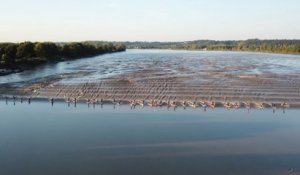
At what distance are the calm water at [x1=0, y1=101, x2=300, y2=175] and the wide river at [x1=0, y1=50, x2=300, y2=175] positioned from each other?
0.15 feet

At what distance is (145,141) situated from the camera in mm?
25375

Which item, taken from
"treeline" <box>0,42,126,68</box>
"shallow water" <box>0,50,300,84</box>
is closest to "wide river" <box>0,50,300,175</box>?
"shallow water" <box>0,50,300,84</box>

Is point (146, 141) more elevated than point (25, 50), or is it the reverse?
point (25, 50)

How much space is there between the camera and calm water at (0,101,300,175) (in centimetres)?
2072

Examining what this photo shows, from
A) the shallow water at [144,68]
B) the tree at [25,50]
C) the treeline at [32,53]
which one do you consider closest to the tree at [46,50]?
the treeline at [32,53]

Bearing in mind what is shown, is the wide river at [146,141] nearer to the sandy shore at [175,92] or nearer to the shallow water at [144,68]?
the sandy shore at [175,92]

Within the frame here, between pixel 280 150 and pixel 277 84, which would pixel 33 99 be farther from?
pixel 277 84

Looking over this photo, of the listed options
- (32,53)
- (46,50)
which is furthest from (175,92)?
(46,50)

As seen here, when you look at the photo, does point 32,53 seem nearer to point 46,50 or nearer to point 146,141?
point 46,50

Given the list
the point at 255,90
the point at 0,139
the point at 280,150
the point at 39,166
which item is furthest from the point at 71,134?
the point at 255,90

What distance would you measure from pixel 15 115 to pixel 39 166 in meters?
14.0

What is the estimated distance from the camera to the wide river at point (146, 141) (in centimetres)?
2070

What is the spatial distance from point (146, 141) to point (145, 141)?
0.20 feet

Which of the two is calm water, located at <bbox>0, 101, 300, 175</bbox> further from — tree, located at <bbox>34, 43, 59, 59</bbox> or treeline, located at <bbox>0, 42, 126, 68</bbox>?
tree, located at <bbox>34, 43, 59, 59</bbox>
